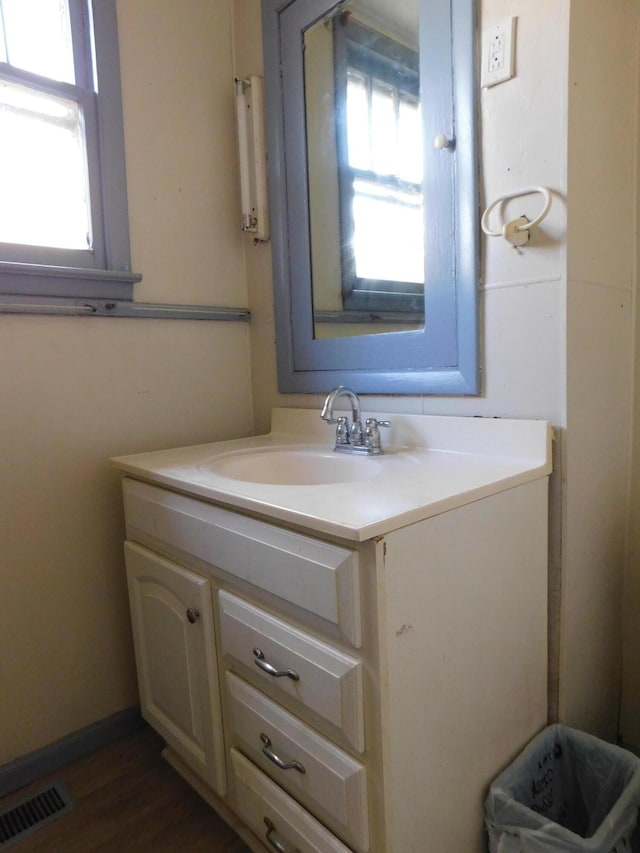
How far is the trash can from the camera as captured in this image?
0.77 meters

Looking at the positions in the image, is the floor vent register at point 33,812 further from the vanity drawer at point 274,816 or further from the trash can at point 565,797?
the trash can at point 565,797

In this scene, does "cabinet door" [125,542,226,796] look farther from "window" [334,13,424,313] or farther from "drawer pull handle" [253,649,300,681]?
"window" [334,13,424,313]

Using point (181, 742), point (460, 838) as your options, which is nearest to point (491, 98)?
point (460, 838)

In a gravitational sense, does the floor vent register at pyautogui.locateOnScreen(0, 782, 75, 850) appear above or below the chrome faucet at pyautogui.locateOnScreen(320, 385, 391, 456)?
below

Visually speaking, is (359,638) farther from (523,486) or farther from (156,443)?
(156,443)

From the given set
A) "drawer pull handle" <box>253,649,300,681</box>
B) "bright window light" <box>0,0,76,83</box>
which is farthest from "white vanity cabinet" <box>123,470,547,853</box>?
"bright window light" <box>0,0,76,83</box>

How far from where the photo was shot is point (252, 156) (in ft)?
4.79

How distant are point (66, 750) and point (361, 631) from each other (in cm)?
107

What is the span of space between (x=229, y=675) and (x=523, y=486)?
64 centimetres

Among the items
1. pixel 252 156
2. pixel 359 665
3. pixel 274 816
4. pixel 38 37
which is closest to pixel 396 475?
pixel 359 665

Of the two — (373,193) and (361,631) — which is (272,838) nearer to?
(361,631)

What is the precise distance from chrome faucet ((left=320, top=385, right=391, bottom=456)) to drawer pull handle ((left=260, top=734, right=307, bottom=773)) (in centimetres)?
58

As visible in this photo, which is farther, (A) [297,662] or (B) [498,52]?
(B) [498,52]

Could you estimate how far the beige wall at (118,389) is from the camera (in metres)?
1.21
